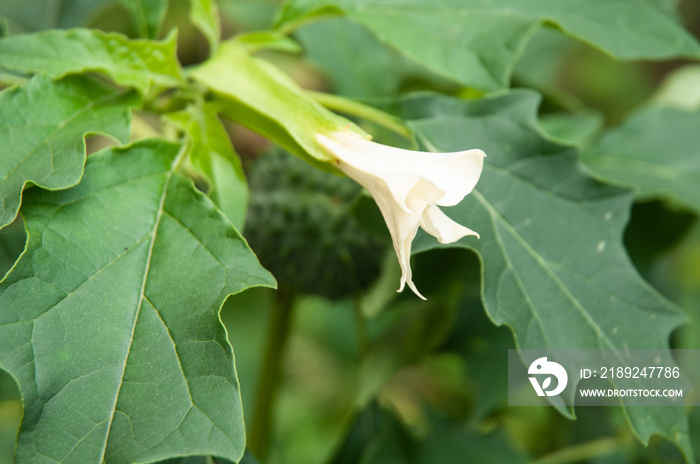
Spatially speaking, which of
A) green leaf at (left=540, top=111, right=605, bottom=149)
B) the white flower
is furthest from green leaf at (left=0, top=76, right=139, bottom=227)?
green leaf at (left=540, top=111, right=605, bottom=149)

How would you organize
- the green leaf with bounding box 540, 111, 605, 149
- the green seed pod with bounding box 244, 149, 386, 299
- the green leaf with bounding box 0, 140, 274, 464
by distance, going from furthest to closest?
the green leaf with bounding box 540, 111, 605, 149
the green seed pod with bounding box 244, 149, 386, 299
the green leaf with bounding box 0, 140, 274, 464

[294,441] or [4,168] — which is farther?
[294,441]

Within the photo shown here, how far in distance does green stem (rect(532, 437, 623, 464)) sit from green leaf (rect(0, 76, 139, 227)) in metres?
0.76

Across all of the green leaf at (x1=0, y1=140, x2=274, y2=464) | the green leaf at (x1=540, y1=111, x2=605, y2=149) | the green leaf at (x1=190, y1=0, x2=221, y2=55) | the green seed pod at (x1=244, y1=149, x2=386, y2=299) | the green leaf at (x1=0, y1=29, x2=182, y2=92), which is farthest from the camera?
the green leaf at (x1=540, y1=111, x2=605, y2=149)

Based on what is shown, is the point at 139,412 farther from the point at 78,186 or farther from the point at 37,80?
the point at 37,80

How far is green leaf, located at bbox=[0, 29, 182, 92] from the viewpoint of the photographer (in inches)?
22.2

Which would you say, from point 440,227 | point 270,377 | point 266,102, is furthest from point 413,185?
point 270,377

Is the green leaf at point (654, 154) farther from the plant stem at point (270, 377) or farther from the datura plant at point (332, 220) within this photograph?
the plant stem at point (270, 377)

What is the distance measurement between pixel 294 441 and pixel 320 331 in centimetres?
29

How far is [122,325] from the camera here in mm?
465

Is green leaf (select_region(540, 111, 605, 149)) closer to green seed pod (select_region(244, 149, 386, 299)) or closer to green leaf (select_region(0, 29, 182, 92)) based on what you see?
green seed pod (select_region(244, 149, 386, 299))

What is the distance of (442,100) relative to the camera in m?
0.69

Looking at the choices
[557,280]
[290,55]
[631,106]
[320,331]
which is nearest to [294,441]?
[320,331]

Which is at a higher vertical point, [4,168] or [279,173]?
[4,168]
